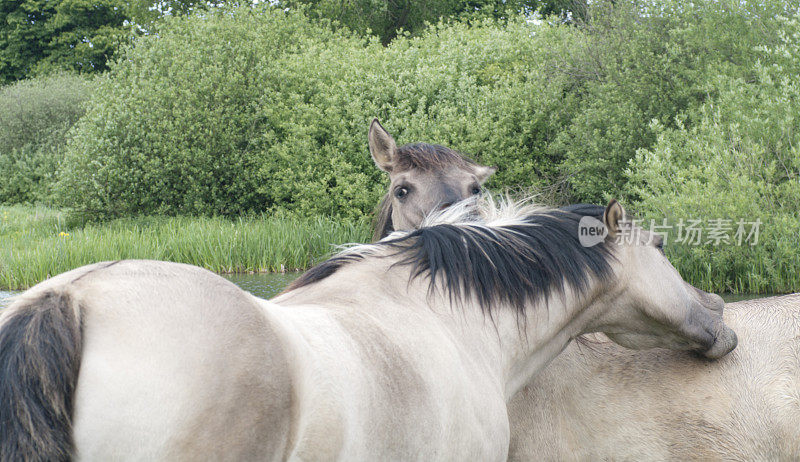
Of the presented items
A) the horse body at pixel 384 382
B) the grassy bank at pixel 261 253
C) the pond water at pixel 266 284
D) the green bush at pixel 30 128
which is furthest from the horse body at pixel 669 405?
the green bush at pixel 30 128

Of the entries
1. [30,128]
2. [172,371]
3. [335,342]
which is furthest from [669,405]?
[30,128]

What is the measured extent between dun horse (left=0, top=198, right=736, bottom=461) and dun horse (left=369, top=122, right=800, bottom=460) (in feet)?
0.93

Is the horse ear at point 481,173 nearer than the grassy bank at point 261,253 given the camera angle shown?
Yes

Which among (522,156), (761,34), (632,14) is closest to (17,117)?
(522,156)

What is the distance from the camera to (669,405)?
3.31 m

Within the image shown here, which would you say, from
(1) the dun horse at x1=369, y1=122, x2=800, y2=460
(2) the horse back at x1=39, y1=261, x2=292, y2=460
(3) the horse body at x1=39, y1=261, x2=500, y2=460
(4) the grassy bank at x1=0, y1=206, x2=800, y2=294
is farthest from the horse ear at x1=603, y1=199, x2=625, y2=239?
(4) the grassy bank at x1=0, y1=206, x2=800, y2=294

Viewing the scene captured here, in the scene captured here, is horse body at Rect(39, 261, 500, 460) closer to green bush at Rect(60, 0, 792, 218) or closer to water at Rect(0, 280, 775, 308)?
water at Rect(0, 280, 775, 308)

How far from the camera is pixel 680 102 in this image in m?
12.0

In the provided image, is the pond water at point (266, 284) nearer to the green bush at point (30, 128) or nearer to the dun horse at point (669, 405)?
the dun horse at point (669, 405)

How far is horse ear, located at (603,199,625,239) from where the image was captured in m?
2.93

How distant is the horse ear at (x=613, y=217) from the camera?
2.93m

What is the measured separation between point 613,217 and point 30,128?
92.5 ft

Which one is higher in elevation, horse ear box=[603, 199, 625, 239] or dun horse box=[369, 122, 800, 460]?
horse ear box=[603, 199, 625, 239]

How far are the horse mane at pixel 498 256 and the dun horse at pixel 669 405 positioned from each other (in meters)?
0.24
